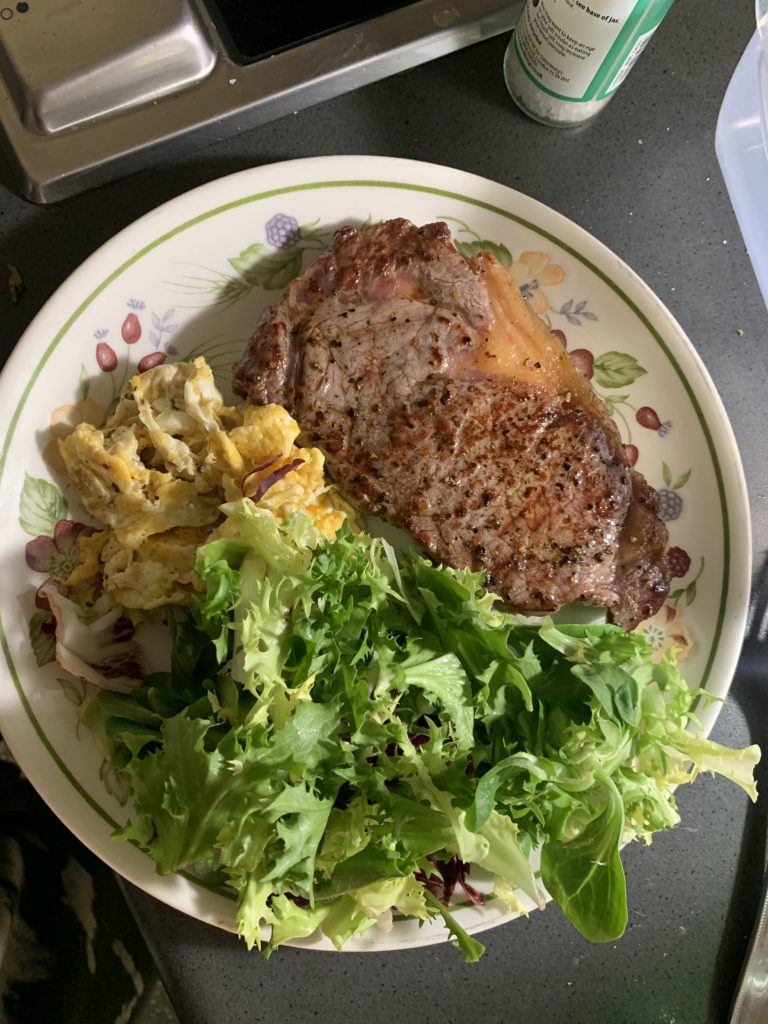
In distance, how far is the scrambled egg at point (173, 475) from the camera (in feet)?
5.36

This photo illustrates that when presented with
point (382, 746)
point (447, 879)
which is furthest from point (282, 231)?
point (447, 879)

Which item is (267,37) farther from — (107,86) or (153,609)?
(153,609)

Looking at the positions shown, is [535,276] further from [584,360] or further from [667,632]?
[667,632]

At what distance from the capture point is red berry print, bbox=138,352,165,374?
1.79 metres

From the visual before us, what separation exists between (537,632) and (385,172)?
110cm

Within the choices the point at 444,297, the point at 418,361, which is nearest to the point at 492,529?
the point at 418,361

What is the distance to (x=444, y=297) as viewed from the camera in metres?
1.75

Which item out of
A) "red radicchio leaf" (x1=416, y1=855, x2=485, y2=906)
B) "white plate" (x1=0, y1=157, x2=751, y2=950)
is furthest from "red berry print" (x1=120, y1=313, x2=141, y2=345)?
"red radicchio leaf" (x1=416, y1=855, x2=485, y2=906)

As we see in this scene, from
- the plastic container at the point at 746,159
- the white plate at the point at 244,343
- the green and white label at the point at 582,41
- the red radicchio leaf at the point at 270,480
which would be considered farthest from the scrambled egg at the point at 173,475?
the plastic container at the point at 746,159

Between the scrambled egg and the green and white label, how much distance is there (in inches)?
40.4

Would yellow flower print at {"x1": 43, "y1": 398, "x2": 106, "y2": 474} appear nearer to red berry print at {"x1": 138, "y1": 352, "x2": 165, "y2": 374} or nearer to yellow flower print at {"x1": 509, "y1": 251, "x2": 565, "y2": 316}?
red berry print at {"x1": 138, "y1": 352, "x2": 165, "y2": 374}

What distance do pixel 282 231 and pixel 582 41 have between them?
766 millimetres

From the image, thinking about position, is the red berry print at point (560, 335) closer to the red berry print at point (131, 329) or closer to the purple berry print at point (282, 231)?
the purple berry print at point (282, 231)

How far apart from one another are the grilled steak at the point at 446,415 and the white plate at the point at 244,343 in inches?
6.2
